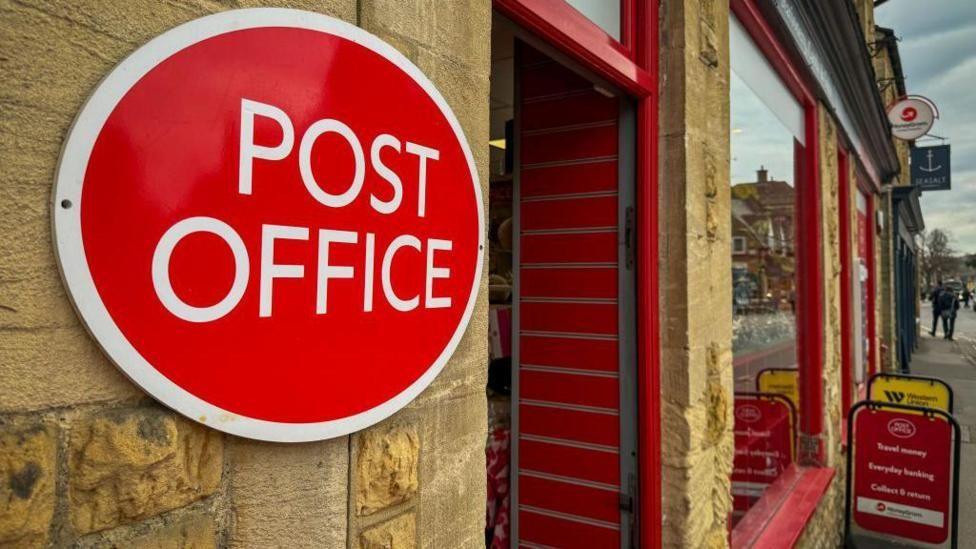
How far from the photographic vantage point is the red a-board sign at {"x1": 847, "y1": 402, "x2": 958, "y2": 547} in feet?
13.1

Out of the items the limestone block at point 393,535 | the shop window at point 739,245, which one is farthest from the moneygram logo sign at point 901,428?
the limestone block at point 393,535

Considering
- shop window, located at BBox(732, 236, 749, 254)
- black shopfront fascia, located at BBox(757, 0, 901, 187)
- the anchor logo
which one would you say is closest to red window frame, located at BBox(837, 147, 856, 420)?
black shopfront fascia, located at BBox(757, 0, 901, 187)

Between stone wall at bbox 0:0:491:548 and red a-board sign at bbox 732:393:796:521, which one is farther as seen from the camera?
red a-board sign at bbox 732:393:796:521

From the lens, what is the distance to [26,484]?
64cm

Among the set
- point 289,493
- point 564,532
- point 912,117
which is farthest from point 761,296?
point 912,117

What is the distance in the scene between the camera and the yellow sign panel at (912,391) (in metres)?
5.18

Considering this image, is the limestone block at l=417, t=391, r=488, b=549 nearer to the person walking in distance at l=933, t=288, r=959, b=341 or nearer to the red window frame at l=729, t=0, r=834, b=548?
the red window frame at l=729, t=0, r=834, b=548

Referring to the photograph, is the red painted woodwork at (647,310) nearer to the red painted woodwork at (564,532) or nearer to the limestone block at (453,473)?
the red painted woodwork at (564,532)

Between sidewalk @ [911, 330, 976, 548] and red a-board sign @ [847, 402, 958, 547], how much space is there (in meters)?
1.15

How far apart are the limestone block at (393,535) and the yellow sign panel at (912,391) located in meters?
5.43

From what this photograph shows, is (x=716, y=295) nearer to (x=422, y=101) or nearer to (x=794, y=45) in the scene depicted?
(x=422, y=101)

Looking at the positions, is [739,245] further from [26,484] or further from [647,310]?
[26,484]

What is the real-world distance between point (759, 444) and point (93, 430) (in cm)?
412

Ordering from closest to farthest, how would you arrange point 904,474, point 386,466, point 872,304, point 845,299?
point 386,466, point 904,474, point 845,299, point 872,304
